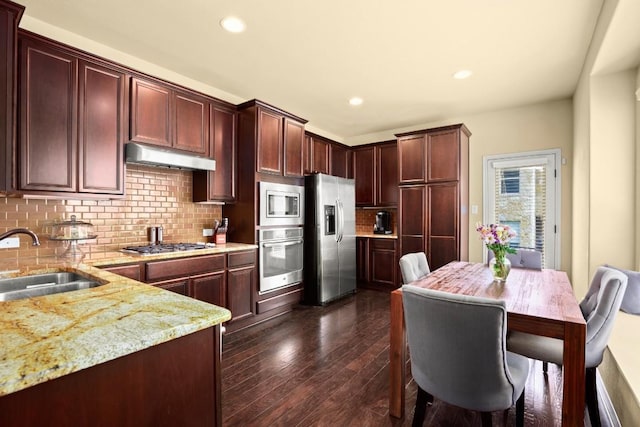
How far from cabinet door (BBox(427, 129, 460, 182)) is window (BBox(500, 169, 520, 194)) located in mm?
721

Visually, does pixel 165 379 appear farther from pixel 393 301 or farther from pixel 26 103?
pixel 26 103

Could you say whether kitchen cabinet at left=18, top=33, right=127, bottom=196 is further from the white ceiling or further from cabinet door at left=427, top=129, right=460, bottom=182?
cabinet door at left=427, top=129, right=460, bottom=182

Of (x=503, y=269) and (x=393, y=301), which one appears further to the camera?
(x=503, y=269)

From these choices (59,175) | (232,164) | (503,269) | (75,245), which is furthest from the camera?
(232,164)

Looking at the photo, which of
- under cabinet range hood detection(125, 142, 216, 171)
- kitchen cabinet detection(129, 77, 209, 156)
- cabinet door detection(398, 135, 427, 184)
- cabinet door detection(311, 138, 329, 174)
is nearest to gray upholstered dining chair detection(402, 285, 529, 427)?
under cabinet range hood detection(125, 142, 216, 171)

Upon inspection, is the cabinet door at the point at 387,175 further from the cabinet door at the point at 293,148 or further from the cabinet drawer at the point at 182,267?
the cabinet drawer at the point at 182,267

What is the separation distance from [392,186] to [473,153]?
1.27 metres

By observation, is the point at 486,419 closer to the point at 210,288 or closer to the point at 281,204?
the point at 210,288

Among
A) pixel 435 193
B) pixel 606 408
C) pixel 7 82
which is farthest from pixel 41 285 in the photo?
pixel 435 193

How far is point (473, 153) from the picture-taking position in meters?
4.70

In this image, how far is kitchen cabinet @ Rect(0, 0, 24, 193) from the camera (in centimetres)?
187

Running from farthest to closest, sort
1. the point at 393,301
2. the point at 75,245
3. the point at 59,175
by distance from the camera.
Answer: the point at 75,245 < the point at 59,175 < the point at 393,301

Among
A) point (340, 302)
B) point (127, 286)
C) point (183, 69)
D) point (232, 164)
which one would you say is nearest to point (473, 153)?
point (340, 302)

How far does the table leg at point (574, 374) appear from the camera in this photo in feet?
4.66
